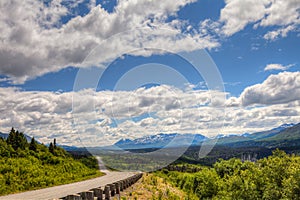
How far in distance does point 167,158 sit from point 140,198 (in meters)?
140

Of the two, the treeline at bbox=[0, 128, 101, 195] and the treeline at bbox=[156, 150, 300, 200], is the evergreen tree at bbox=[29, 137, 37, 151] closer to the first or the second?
the treeline at bbox=[0, 128, 101, 195]

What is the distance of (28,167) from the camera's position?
35.8 metres

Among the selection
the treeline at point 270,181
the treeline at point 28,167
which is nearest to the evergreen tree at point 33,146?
the treeline at point 28,167

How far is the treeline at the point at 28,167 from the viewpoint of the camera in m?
29.7

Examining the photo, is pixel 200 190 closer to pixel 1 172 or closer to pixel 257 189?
pixel 257 189

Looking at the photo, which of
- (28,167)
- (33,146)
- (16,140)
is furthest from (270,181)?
(16,140)

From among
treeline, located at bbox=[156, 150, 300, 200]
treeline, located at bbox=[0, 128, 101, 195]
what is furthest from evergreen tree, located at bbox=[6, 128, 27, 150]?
treeline, located at bbox=[156, 150, 300, 200]

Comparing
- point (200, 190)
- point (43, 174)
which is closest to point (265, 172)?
point (200, 190)

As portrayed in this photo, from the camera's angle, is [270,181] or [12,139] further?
[270,181]

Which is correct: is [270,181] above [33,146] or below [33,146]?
below

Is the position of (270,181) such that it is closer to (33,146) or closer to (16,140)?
(33,146)

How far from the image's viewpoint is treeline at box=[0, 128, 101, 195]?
97.5 ft

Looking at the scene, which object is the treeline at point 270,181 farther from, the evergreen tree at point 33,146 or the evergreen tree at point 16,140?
the evergreen tree at point 16,140

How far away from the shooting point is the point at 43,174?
35.7 meters
